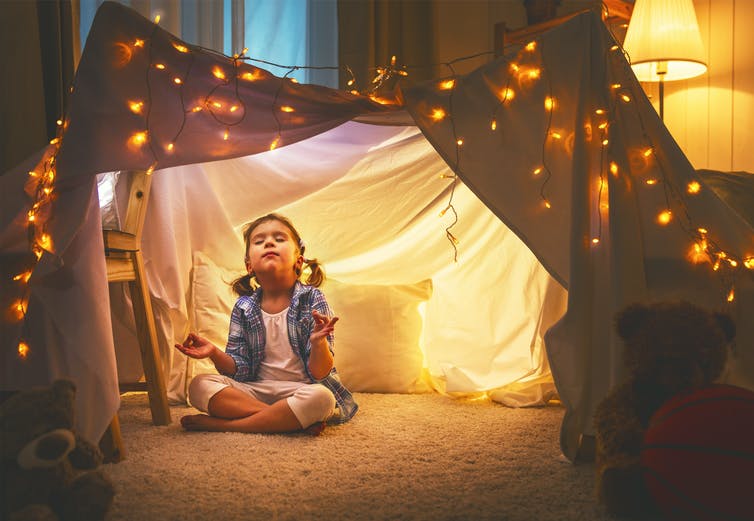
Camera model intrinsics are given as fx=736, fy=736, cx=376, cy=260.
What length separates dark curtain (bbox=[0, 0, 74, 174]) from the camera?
8.36 ft

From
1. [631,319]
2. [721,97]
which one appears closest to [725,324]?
[631,319]

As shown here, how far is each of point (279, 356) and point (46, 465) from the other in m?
0.94

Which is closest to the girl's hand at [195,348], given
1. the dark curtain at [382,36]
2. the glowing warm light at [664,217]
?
the glowing warm light at [664,217]

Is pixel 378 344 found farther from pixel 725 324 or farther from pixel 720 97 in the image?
pixel 720 97

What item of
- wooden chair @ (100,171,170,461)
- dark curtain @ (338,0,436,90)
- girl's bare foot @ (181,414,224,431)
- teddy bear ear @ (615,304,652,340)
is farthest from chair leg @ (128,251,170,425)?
dark curtain @ (338,0,436,90)

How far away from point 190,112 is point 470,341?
116cm

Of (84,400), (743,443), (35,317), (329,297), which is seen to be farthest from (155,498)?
(329,297)

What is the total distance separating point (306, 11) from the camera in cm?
310

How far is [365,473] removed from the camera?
1438mm

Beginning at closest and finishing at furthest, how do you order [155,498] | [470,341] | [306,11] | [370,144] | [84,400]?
[155,498]
[84,400]
[370,144]
[470,341]
[306,11]

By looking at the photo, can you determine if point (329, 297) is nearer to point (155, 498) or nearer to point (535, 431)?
point (535, 431)

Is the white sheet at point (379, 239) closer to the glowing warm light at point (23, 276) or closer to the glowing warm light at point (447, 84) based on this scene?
the glowing warm light at point (447, 84)

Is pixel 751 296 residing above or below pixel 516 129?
below

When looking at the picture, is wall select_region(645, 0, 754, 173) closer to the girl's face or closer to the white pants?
the girl's face
